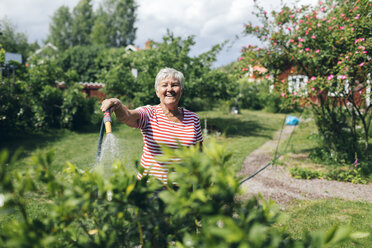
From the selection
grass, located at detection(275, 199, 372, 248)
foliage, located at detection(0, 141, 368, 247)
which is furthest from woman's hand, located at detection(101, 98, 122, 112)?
grass, located at detection(275, 199, 372, 248)

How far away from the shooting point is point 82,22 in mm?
43031

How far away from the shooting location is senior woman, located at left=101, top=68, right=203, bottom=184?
7.84 feet

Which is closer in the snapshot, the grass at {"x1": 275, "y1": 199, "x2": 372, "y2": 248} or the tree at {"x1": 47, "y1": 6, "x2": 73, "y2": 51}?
the grass at {"x1": 275, "y1": 199, "x2": 372, "y2": 248}

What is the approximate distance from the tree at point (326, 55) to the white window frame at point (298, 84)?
3cm

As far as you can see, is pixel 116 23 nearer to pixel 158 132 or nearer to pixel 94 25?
pixel 94 25

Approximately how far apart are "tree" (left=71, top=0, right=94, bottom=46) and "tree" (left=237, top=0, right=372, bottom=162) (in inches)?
1648

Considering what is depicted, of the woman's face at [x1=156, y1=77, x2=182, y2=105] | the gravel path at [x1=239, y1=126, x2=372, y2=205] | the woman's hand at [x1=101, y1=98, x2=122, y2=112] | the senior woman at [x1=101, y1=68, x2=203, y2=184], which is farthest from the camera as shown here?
the gravel path at [x1=239, y1=126, x2=372, y2=205]

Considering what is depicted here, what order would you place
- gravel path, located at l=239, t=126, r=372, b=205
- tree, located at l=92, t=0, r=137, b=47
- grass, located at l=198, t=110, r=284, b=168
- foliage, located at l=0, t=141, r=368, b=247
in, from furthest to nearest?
tree, located at l=92, t=0, r=137, b=47
grass, located at l=198, t=110, r=284, b=168
gravel path, located at l=239, t=126, r=372, b=205
foliage, located at l=0, t=141, r=368, b=247

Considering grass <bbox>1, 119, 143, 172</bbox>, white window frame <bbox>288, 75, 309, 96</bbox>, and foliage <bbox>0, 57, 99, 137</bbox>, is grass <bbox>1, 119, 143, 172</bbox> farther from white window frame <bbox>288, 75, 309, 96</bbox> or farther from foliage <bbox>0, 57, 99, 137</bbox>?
white window frame <bbox>288, 75, 309, 96</bbox>

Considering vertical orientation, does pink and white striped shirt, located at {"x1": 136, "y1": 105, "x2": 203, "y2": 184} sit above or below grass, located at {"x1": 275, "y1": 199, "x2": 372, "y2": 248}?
above

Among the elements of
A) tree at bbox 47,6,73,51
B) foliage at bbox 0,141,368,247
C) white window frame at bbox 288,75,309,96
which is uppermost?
tree at bbox 47,6,73,51

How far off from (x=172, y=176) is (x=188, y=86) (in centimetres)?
901

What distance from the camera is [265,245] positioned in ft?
3.05

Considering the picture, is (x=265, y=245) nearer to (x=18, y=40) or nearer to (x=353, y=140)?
(x=353, y=140)
